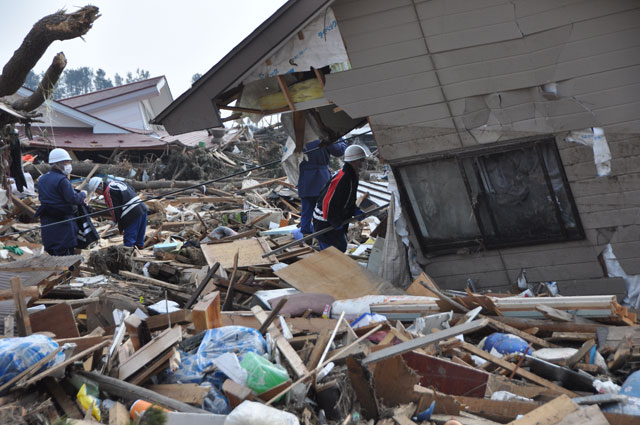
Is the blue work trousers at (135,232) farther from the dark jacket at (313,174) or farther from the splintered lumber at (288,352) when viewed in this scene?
the splintered lumber at (288,352)

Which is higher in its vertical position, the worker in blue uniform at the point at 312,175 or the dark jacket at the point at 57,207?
the dark jacket at the point at 57,207

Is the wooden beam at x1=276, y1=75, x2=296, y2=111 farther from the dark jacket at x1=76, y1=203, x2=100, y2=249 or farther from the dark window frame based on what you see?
the dark jacket at x1=76, y1=203, x2=100, y2=249

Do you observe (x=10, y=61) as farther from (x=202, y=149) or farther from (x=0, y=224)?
(x=202, y=149)

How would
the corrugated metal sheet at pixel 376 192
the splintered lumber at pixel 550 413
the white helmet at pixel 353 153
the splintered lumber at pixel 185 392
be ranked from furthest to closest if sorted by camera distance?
the corrugated metal sheet at pixel 376 192
the white helmet at pixel 353 153
the splintered lumber at pixel 185 392
the splintered lumber at pixel 550 413

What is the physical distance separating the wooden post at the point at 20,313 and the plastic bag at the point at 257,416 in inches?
100

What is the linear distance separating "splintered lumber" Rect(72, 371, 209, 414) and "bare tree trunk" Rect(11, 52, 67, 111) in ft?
20.3

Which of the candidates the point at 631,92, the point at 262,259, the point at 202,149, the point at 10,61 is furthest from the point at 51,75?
the point at 202,149

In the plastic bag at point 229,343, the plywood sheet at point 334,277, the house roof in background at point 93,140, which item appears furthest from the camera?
the house roof in background at point 93,140

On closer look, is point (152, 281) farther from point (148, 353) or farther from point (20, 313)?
point (148, 353)

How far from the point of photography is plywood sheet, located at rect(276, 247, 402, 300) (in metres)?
7.94

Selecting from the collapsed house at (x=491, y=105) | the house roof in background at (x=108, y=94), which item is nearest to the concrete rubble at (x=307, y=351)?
the collapsed house at (x=491, y=105)

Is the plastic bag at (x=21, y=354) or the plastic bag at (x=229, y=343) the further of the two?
the plastic bag at (x=229, y=343)

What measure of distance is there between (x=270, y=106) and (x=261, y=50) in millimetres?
1010

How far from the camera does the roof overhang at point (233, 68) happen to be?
7.08 m
